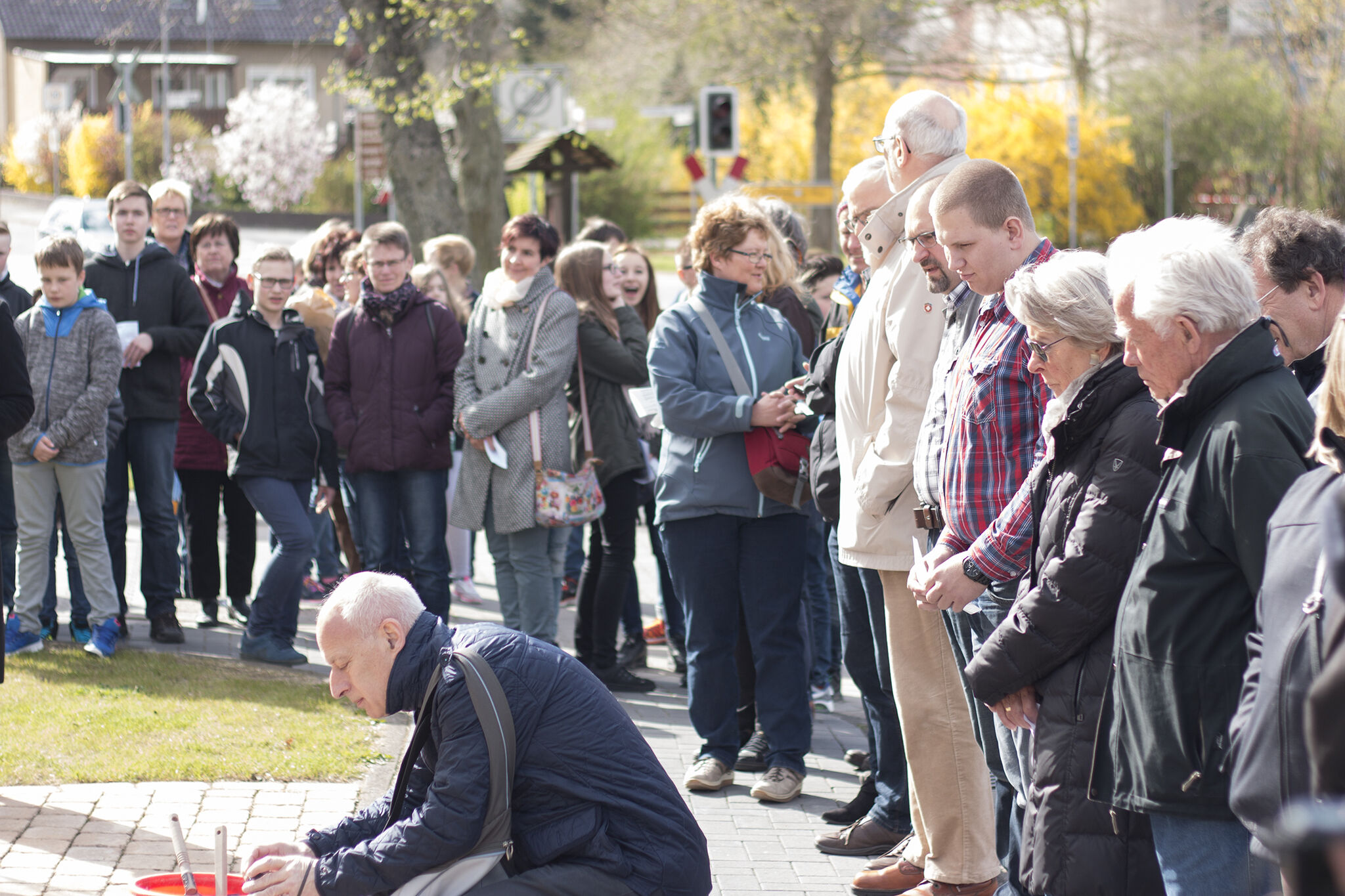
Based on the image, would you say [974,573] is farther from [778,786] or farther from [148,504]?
[148,504]

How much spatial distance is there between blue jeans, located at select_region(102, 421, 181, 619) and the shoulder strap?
11.2ft

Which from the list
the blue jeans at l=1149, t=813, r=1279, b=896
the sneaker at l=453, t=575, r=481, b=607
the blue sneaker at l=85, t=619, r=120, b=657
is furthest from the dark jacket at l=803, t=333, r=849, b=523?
the sneaker at l=453, t=575, r=481, b=607

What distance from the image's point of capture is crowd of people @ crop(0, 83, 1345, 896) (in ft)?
8.96

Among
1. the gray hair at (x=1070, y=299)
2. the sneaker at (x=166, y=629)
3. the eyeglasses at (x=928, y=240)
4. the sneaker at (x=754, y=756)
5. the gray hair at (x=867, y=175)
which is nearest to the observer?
the gray hair at (x=1070, y=299)

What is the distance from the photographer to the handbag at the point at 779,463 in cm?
527

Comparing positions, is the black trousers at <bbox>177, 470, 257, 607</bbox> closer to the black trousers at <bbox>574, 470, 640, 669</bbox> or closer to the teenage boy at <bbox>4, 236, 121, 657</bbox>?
the teenage boy at <bbox>4, 236, 121, 657</bbox>

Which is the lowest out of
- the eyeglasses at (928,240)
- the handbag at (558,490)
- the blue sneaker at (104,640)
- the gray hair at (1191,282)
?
the blue sneaker at (104,640)

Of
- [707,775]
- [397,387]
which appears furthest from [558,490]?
[707,775]

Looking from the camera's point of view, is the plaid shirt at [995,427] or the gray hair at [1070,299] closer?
the gray hair at [1070,299]

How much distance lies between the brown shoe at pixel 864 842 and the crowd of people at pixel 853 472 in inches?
0.6

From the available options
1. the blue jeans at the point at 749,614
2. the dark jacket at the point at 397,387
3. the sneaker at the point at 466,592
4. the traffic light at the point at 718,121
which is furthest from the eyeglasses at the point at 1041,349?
the traffic light at the point at 718,121

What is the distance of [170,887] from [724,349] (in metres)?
2.89

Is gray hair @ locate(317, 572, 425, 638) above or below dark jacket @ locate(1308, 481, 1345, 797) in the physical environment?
below

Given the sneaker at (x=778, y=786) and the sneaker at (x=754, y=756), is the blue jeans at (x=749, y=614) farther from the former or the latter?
the sneaker at (x=754, y=756)
